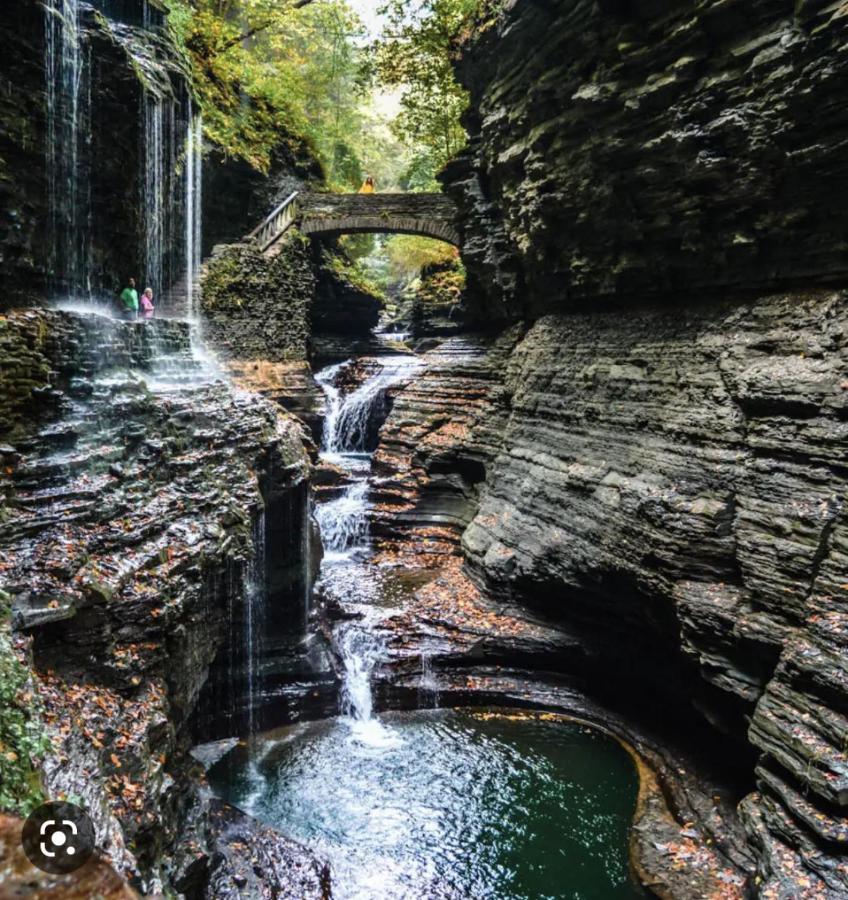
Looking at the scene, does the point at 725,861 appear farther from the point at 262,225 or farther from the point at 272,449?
the point at 262,225

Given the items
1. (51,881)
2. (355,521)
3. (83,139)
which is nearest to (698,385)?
(355,521)

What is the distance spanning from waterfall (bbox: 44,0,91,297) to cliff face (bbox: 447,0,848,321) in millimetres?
9008

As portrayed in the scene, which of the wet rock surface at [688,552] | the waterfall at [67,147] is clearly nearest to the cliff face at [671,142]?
the wet rock surface at [688,552]

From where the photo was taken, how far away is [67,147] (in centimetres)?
1288

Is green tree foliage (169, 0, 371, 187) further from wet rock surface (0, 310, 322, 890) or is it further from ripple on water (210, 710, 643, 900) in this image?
ripple on water (210, 710, 643, 900)

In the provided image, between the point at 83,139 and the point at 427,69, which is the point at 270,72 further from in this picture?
the point at 83,139

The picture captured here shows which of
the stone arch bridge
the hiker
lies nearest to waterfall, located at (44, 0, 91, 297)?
the hiker

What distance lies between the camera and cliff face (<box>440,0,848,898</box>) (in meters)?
7.32

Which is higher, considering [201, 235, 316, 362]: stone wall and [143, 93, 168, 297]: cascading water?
[143, 93, 168, 297]: cascading water

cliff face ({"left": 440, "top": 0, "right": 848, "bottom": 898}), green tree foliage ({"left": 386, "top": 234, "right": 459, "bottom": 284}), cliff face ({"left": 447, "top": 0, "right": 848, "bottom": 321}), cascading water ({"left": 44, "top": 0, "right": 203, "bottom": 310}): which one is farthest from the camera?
green tree foliage ({"left": 386, "top": 234, "right": 459, "bottom": 284})

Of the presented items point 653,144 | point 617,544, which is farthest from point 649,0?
point 617,544

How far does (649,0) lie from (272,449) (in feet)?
33.0

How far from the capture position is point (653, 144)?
406 inches

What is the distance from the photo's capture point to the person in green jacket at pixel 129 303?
15133 mm
